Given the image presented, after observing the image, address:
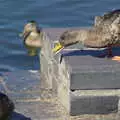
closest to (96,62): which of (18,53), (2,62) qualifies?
(2,62)

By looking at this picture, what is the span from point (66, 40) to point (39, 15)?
8.50 meters

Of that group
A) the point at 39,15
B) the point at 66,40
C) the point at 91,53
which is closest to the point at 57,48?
the point at 66,40

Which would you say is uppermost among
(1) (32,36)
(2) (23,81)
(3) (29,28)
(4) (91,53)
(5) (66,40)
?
(5) (66,40)

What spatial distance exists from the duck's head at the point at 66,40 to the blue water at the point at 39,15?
5237 millimetres

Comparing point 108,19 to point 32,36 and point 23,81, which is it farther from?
point 32,36

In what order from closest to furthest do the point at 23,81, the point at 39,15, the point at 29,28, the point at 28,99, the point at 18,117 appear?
the point at 18,117
the point at 28,99
the point at 23,81
the point at 29,28
the point at 39,15

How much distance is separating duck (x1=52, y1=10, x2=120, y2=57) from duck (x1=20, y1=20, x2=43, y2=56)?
6507 mm

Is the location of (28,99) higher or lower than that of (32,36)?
higher

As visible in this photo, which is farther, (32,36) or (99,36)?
(32,36)

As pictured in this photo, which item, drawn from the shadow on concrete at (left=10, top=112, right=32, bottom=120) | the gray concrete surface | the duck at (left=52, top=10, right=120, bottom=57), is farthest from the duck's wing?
the shadow on concrete at (left=10, top=112, right=32, bottom=120)

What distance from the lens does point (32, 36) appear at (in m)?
15.1

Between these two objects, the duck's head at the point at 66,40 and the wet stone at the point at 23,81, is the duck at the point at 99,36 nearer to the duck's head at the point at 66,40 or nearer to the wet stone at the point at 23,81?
the duck's head at the point at 66,40

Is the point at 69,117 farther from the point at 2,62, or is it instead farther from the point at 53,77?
the point at 2,62

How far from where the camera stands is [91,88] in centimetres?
616
